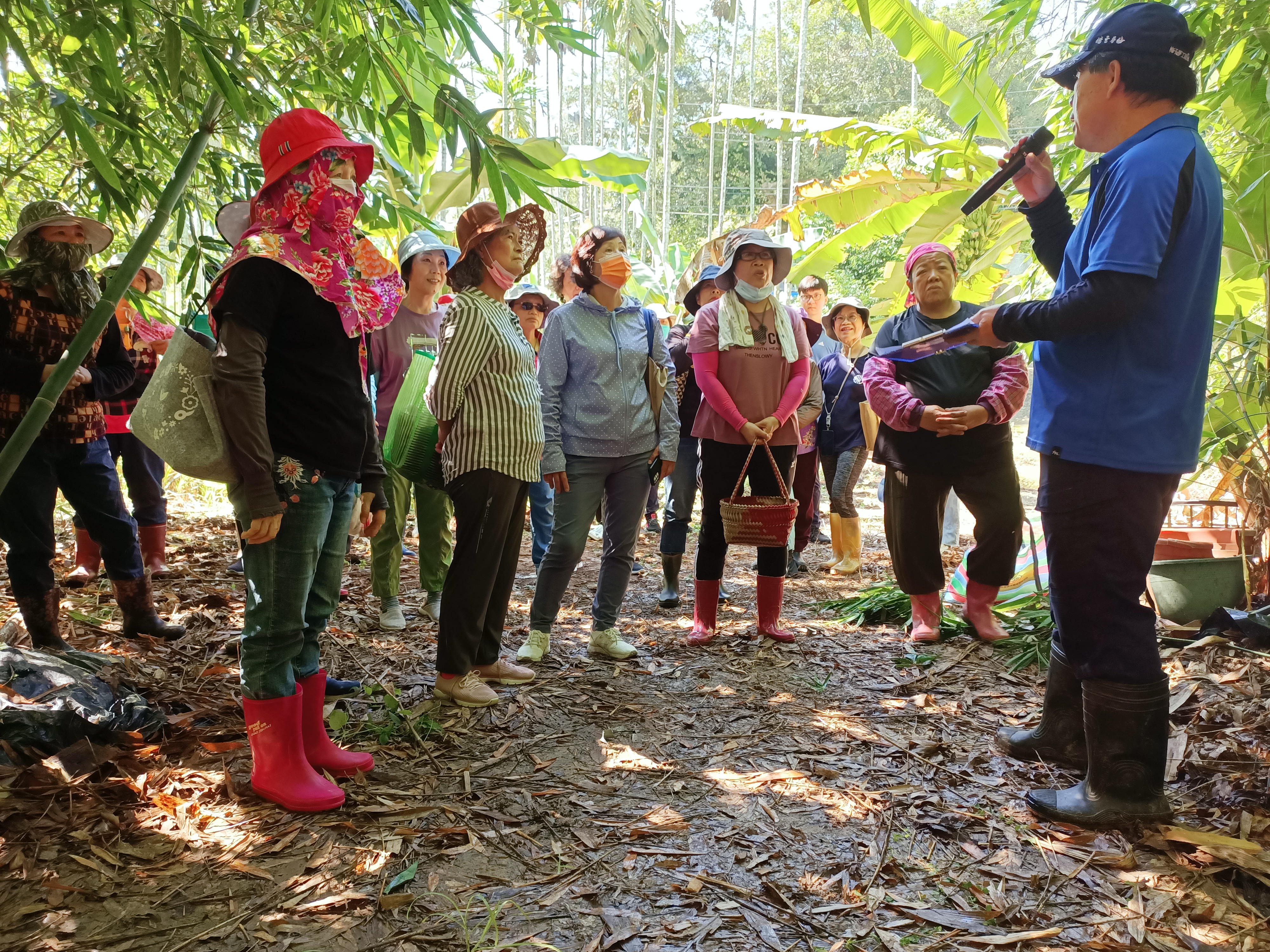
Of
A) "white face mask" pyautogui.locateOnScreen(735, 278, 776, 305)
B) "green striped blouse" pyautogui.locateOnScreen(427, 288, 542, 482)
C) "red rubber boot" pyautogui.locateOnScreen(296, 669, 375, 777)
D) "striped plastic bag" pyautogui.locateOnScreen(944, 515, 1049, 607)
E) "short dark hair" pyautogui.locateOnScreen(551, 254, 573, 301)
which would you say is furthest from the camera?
"short dark hair" pyautogui.locateOnScreen(551, 254, 573, 301)

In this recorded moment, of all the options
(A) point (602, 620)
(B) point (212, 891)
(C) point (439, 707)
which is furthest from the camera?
(A) point (602, 620)

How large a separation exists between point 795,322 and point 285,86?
108 inches

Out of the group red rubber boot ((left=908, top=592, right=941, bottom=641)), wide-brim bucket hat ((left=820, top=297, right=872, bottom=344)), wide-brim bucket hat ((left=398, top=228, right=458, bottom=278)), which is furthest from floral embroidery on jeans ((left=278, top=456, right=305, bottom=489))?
wide-brim bucket hat ((left=820, top=297, right=872, bottom=344))

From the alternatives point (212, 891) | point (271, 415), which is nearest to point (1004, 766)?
point (212, 891)

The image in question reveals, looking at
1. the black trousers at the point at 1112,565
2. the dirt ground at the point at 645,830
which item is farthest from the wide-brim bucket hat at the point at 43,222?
the black trousers at the point at 1112,565

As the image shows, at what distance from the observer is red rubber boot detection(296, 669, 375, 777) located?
270 cm

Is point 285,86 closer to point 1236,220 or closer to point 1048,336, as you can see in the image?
point 1048,336

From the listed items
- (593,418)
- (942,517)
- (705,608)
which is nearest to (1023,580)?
(942,517)

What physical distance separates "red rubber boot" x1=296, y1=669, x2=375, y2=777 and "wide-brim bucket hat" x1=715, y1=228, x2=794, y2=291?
9.18ft

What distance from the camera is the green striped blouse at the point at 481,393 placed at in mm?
3229

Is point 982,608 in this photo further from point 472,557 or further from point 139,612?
point 139,612

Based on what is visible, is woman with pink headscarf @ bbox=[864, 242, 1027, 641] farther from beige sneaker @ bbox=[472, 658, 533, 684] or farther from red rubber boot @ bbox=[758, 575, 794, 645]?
beige sneaker @ bbox=[472, 658, 533, 684]

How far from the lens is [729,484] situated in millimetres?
4324

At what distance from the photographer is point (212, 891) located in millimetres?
2072
